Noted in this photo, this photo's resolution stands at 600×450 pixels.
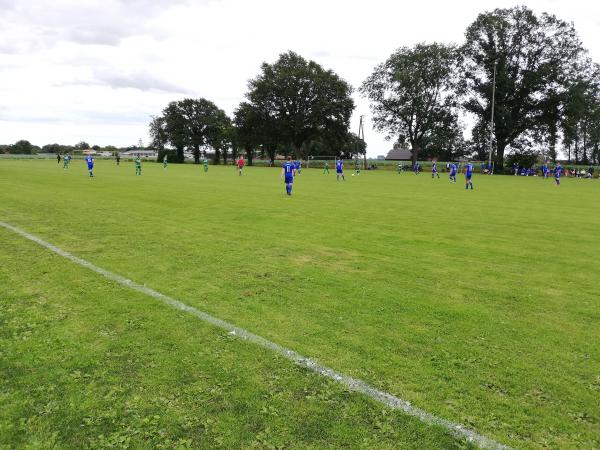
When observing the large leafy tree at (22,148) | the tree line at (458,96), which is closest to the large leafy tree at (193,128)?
the tree line at (458,96)

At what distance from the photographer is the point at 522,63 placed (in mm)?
63000

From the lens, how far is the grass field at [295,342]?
10.6 feet

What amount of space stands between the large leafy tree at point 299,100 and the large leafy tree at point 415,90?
8.06 metres

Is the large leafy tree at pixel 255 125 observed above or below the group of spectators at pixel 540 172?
above

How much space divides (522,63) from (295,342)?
7085 cm

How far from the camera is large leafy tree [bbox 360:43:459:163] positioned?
6919 centimetres

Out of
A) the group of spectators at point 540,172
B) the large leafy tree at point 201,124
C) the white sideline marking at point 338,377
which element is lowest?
the white sideline marking at point 338,377

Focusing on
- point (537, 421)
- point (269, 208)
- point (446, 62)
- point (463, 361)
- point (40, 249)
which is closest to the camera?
point (537, 421)

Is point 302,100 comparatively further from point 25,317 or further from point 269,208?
point 25,317

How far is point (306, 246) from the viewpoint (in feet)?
31.1

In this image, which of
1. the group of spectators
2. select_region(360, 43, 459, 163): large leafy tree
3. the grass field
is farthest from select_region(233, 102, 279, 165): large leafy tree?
the grass field

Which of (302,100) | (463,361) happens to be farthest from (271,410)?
(302,100)

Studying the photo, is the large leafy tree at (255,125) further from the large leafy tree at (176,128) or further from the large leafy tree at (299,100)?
the large leafy tree at (176,128)

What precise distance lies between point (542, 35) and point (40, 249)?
7134 centimetres
